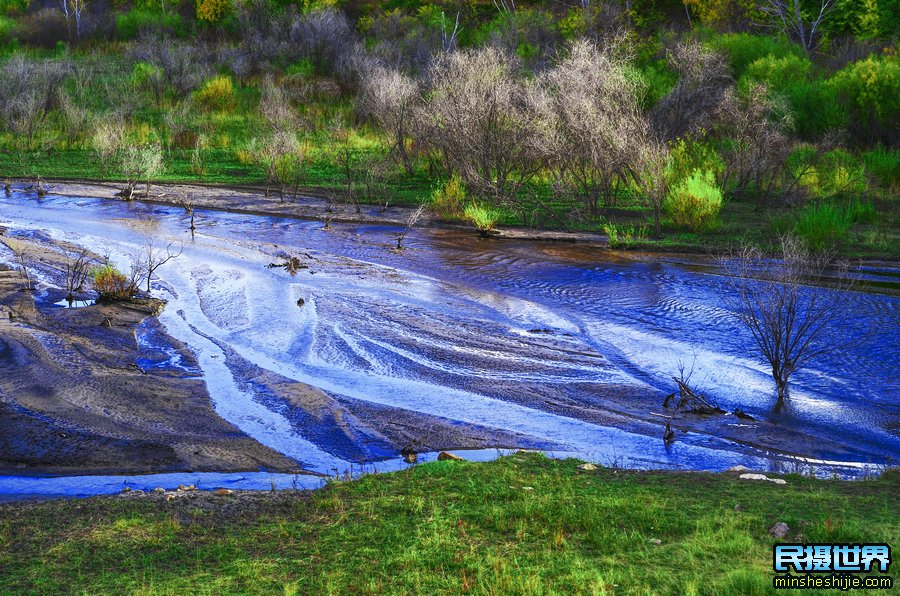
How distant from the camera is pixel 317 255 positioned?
1905 centimetres

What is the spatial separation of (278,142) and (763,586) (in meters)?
22.7

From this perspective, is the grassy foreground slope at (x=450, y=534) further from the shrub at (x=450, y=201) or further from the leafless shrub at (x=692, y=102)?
the leafless shrub at (x=692, y=102)

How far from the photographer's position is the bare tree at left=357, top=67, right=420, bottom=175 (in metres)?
26.6

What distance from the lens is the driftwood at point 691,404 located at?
10.3 metres

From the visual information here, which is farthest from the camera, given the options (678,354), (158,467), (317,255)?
(317,255)

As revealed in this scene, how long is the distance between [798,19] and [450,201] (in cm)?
1976

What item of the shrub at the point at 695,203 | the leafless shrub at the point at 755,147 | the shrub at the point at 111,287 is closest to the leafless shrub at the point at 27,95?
the shrub at the point at 111,287

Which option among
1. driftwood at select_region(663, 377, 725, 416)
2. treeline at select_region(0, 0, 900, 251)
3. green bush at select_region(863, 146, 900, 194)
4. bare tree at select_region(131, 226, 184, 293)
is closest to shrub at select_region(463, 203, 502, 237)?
treeline at select_region(0, 0, 900, 251)

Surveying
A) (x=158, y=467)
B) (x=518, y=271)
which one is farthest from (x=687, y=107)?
(x=158, y=467)

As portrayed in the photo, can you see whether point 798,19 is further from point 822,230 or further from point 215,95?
point 215,95

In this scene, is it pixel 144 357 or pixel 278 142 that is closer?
pixel 144 357

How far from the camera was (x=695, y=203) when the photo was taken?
20250 mm

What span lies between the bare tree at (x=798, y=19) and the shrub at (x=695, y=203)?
59.4 feet

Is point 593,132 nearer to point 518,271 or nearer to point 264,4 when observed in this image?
point 518,271
